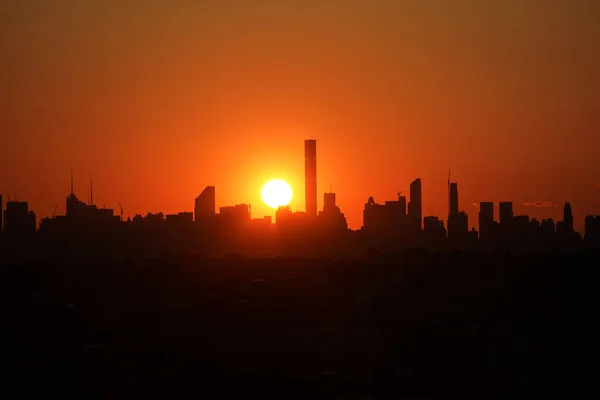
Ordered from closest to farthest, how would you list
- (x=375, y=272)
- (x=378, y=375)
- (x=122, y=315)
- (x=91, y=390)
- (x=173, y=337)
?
1. (x=91, y=390)
2. (x=378, y=375)
3. (x=173, y=337)
4. (x=122, y=315)
5. (x=375, y=272)

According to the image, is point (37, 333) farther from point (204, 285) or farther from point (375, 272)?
point (375, 272)

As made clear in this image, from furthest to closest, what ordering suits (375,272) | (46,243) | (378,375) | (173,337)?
1. (46,243)
2. (375,272)
3. (173,337)
4. (378,375)

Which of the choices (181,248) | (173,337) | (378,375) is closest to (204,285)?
(173,337)

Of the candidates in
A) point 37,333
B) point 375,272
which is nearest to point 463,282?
point 375,272

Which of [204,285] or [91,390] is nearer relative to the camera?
[91,390]

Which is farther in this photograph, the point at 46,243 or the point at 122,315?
the point at 46,243

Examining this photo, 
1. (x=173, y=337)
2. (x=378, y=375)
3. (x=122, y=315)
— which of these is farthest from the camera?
(x=122, y=315)

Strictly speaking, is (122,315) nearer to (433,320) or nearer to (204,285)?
(204,285)
